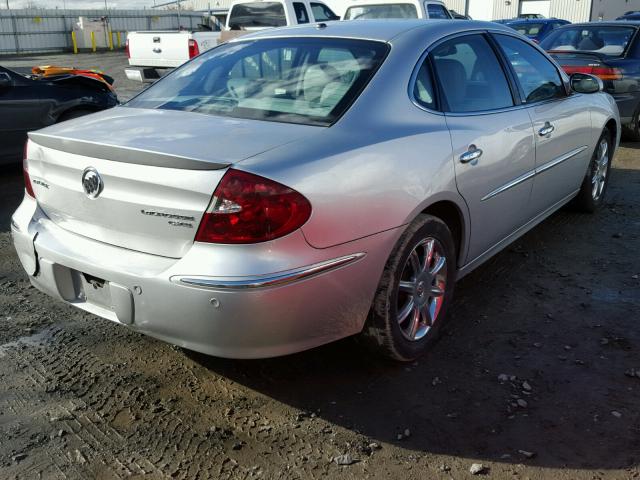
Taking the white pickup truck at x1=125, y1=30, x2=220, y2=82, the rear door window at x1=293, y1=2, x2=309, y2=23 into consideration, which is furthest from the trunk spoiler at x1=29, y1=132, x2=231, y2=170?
the rear door window at x1=293, y1=2, x2=309, y2=23

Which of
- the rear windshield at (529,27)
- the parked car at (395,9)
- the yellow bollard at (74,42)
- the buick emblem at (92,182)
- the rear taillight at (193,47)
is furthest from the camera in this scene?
the yellow bollard at (74,42)

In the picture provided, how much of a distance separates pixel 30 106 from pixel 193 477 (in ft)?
18.8

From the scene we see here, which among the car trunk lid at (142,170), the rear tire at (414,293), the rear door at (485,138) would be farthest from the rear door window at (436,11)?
the car trunk lid at (142,170)

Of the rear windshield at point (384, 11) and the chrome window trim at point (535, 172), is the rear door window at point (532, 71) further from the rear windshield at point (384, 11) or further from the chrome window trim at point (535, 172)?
the rear windshield at point (384, 11)

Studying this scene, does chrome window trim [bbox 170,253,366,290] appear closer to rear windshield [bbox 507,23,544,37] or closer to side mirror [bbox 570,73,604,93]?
side mirror [bbox 570,73,604,93]

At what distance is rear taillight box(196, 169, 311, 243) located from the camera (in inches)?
96.2

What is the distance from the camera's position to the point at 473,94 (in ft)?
12.1

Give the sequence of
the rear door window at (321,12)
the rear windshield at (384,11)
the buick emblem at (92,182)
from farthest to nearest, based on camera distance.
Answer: the rear door window at (321,12) → the rear windshield at (384,11) → the buick emblem at (92,182)

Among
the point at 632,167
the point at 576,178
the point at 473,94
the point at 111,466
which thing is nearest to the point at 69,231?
the point at 111,466

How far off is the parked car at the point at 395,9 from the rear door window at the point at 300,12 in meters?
→ 1.03

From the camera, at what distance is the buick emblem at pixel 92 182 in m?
2.75

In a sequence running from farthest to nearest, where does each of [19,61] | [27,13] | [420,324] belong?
[27,13] < [19,61] < [420,324]

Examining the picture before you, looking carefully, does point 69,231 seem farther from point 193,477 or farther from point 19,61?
point 19,61

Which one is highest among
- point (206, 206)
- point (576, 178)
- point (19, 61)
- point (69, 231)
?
point (206, 206)
